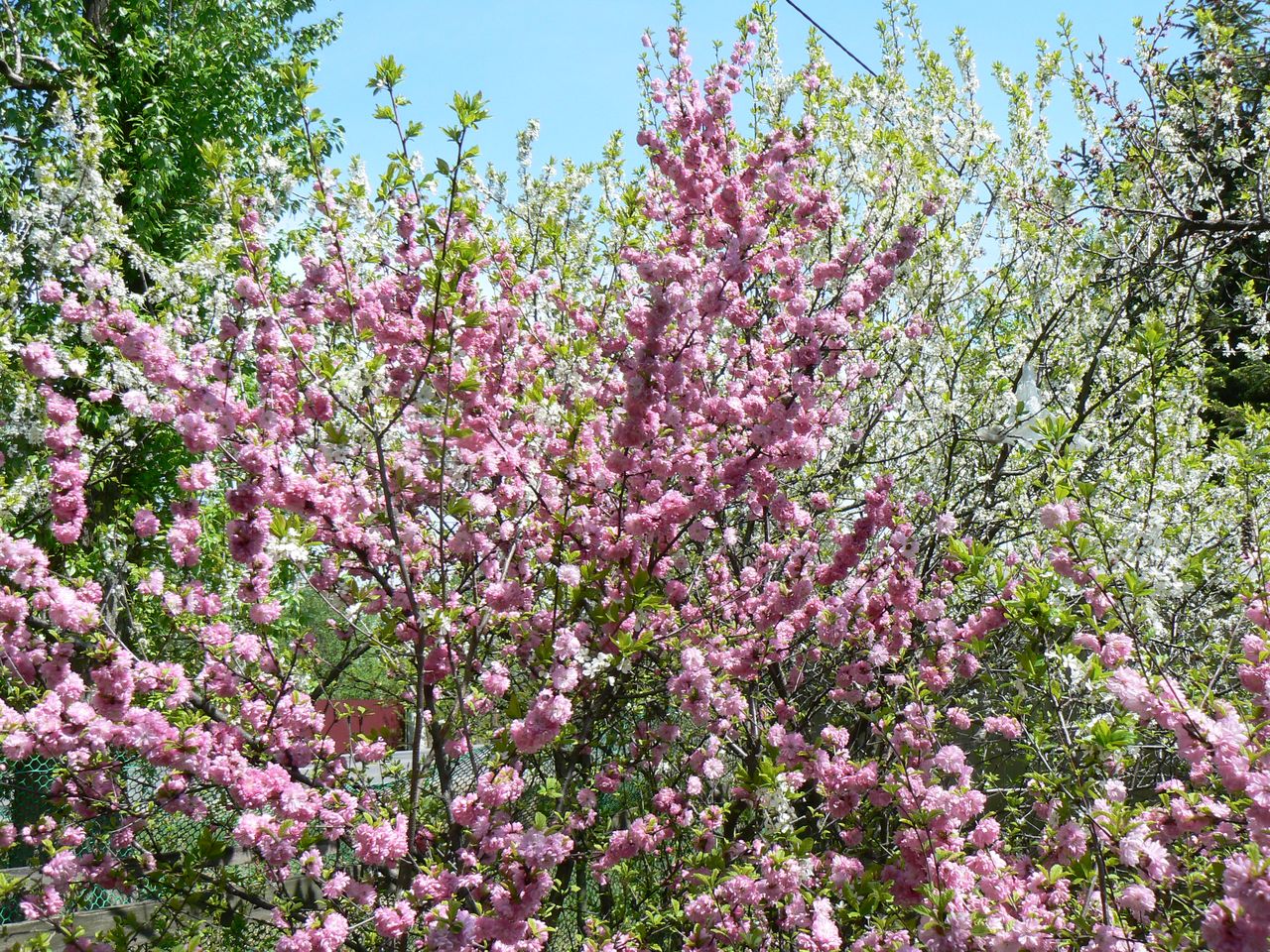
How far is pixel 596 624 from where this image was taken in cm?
284

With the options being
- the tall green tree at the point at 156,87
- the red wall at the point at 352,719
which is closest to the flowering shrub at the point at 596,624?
the red wall at the point at 352,719

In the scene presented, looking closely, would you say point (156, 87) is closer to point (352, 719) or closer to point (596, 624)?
point (352, 719)

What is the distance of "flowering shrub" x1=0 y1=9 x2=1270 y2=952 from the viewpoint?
2.49m

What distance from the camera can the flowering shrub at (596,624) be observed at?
8.18 ft

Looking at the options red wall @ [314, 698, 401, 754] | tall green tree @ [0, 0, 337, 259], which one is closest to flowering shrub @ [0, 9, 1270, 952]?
red wall @ [314, 698, 401, 754]

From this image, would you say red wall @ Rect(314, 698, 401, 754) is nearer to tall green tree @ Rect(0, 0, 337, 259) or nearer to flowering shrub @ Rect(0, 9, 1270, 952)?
flowering shrub @ Rect(0, 9, 1270, 952)

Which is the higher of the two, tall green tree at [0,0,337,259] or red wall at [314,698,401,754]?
tall green tree at [0,0,337,259]

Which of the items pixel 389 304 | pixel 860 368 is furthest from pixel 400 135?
pixel 860 368

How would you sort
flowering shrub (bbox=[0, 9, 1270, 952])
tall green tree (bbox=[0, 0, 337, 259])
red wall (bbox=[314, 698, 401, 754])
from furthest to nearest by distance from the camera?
tall green tree (bbox=[0, 0, 337, 259]), red wall (bbox=[314, 698, 401, 754]), flowering shrub (bbox=[0, 9, 1270, 952])

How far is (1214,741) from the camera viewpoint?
1.94 m

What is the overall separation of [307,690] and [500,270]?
7.99 ft

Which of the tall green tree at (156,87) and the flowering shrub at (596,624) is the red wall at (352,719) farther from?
the tall green tree at (156,87)

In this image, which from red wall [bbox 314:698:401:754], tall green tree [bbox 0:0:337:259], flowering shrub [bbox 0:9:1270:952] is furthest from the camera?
tall green tree [bbox 0:0:337:259]

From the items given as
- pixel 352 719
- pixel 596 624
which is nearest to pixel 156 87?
pixel 352 719
